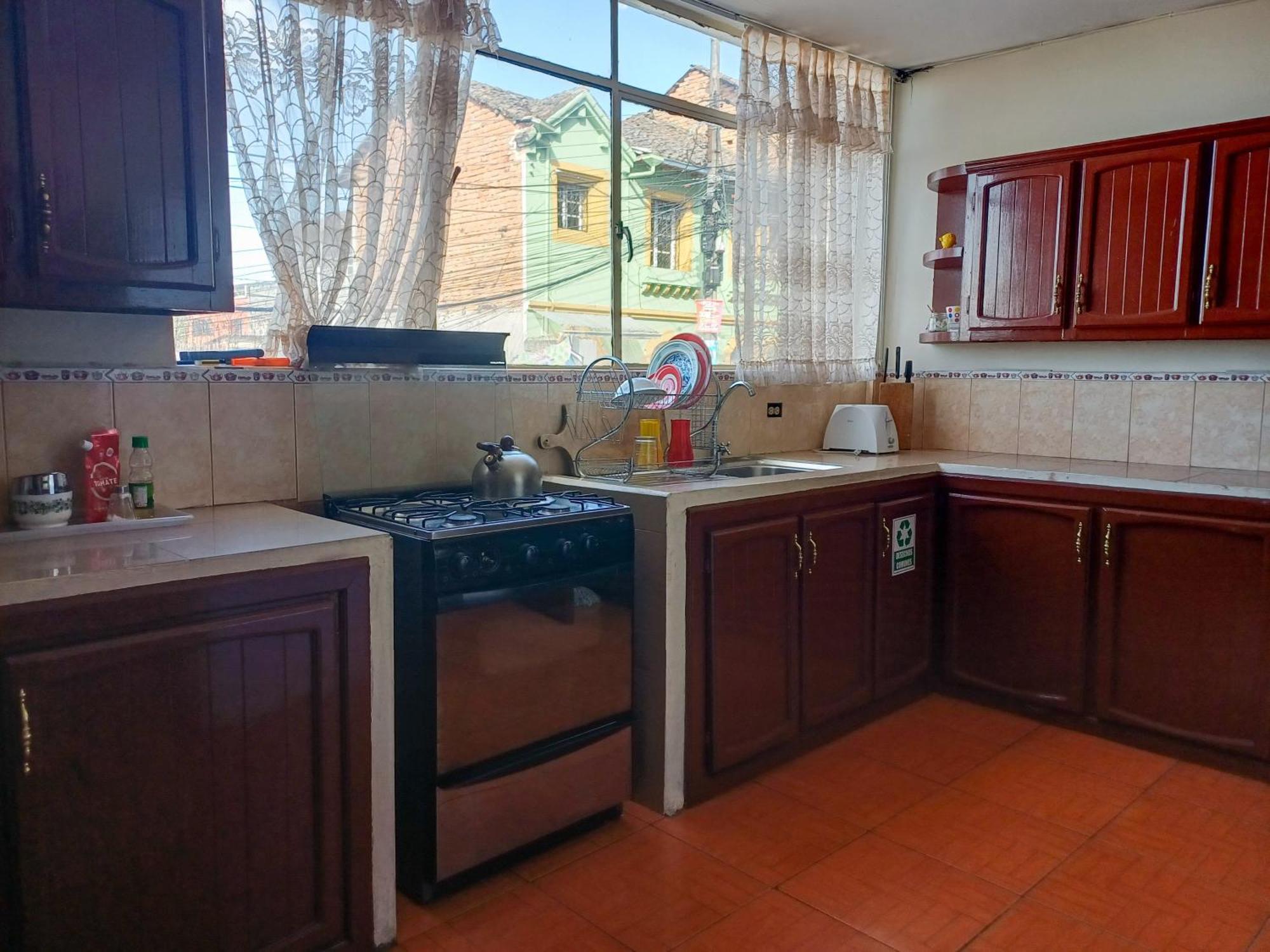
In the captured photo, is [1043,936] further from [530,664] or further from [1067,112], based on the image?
[1067,112]

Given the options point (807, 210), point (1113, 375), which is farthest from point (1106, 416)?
point (807, 210)

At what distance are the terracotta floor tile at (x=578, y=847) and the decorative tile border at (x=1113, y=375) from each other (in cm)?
237

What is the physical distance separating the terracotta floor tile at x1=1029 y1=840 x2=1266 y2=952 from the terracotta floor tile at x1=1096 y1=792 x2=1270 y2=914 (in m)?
0.04

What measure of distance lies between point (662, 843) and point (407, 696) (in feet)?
2.60

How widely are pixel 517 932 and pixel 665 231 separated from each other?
2388 mm

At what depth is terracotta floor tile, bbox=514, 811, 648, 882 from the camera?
2117 mm

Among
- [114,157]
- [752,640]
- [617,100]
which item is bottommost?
[752,640]

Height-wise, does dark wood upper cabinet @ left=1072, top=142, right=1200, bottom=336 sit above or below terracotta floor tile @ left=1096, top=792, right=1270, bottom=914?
above

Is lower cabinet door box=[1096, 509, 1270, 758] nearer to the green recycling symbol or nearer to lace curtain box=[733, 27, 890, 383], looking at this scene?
the green recycling symbol

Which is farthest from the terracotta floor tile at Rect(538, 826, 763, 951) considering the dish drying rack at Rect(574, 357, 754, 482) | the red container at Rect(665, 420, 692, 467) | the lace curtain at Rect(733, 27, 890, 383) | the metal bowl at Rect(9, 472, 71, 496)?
the lace curtain at Rect(733, 27, 890, 383)

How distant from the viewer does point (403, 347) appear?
2314 mm

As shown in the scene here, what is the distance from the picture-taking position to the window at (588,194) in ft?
8.93

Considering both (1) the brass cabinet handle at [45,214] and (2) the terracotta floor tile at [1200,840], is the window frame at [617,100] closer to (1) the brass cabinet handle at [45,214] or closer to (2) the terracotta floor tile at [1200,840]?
(1) the brass cabinet handle at [45,214]

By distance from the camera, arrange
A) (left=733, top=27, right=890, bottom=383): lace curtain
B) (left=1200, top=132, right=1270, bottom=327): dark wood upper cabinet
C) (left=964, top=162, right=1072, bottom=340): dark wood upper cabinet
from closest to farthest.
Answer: (left=1200, top=132, right=1270, bottom=327): dark wood upper cabinet < (left=964, top=162, right=1072, bottom=340): dark wood upper cabinet < (left=733, top=27, right=890, bottom=383): lace curtain
